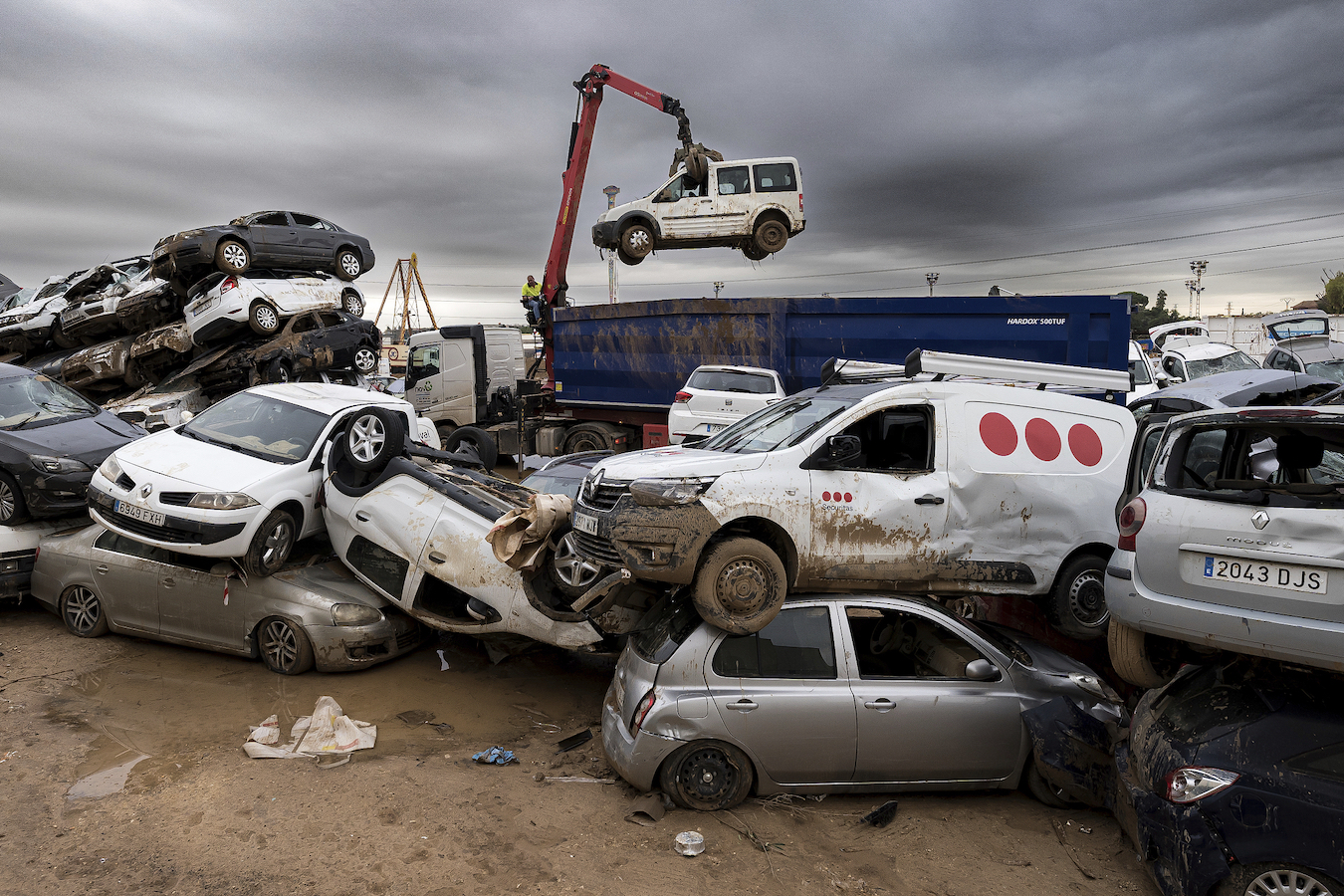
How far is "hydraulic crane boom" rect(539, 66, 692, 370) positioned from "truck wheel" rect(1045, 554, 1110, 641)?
1074 centimetres

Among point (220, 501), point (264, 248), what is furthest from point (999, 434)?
point (264, 248)

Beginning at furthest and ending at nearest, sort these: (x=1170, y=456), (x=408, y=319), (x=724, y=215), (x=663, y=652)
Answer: (x=408, y=319) → (x=724, y=215) → (x=663, y=652) → (x=1170, y=456)

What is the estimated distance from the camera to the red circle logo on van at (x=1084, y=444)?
17.4ft

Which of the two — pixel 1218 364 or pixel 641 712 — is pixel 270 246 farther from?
pixel 1218 364

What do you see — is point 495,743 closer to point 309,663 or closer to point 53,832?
point 309,663

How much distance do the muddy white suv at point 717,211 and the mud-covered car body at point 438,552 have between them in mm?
8943

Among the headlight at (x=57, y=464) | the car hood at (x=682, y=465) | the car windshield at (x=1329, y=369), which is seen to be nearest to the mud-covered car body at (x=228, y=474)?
the headlight at (x=57, y=464)

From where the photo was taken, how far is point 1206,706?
11.4 feet

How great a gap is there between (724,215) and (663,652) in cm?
1117

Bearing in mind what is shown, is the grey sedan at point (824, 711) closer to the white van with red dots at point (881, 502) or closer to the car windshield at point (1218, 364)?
the white van with red dots at point (881, 502)

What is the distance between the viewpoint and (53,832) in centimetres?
393

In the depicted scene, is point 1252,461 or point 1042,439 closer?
point 1252,461

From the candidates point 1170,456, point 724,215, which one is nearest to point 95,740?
point 1170,456

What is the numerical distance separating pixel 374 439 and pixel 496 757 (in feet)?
9.35
